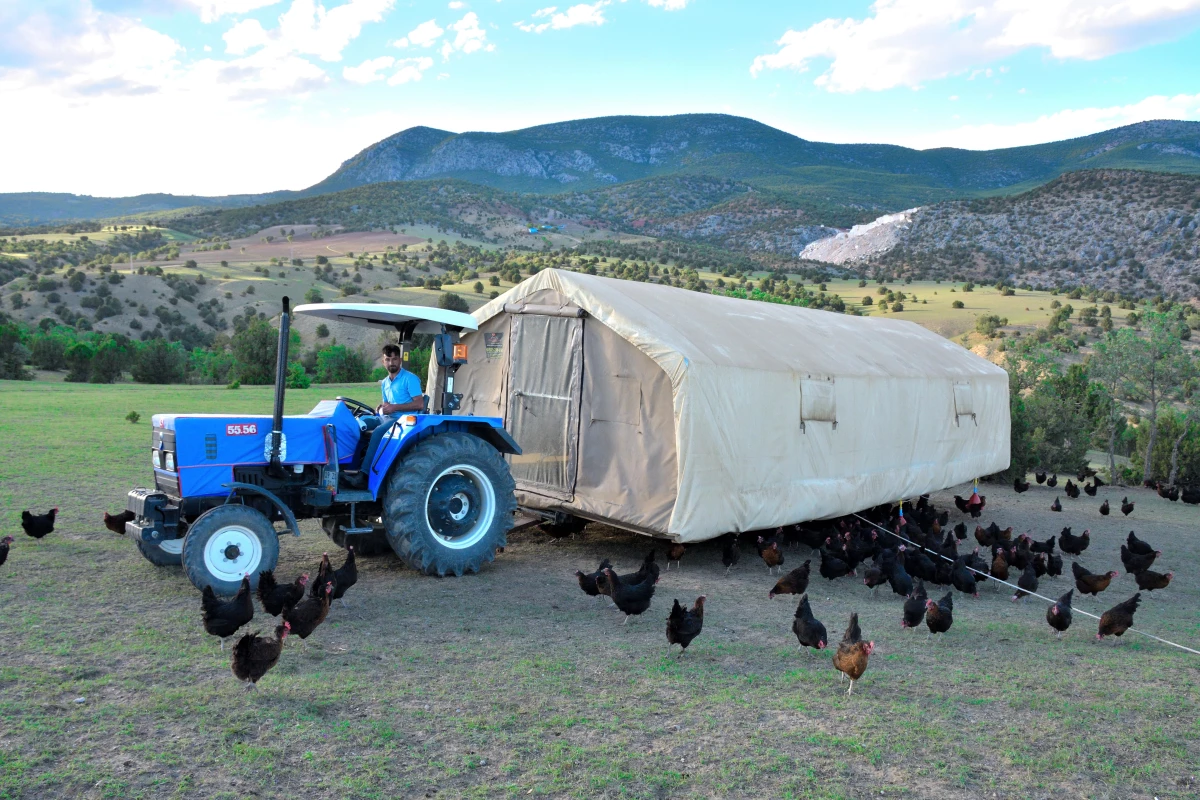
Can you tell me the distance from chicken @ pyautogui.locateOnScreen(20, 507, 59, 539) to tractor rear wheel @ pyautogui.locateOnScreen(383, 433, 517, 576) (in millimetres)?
4166

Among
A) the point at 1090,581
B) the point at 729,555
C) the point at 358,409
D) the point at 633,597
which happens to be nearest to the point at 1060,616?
the point at 1090,581

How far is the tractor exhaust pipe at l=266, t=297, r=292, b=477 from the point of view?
7234 mm

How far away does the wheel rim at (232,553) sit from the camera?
23.9 feet

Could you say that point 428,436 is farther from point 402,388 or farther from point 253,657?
point 253,657

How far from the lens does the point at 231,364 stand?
41.3 m

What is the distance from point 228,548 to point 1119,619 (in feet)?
26.2

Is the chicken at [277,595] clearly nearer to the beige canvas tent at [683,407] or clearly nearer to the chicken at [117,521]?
the chicken at [117,521]

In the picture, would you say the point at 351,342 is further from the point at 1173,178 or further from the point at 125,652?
the point at 1173,178

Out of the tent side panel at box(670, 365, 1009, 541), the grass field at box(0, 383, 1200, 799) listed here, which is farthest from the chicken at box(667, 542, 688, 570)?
the grass field at box(0, 383, 1200, 799)

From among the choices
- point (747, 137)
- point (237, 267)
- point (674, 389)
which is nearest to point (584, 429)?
point (674, 389)

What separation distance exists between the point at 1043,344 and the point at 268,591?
4387 centimetres

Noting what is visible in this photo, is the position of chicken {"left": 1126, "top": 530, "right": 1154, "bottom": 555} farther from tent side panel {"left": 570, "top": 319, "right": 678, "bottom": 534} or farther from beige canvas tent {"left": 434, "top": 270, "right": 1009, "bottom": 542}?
tent side panel {"left": 570, "top": 319, "right": 678, "bottom": 534}

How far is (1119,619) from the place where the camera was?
780 cm

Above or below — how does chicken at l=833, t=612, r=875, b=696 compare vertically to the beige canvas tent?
below
